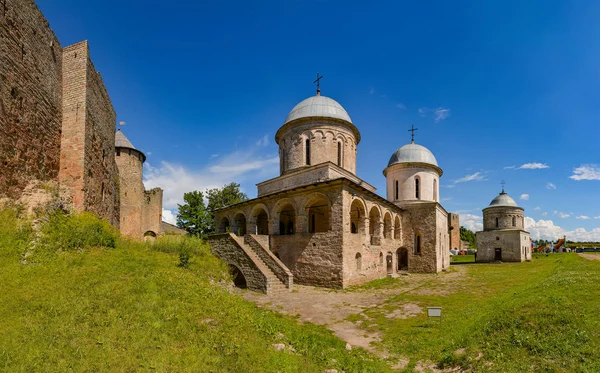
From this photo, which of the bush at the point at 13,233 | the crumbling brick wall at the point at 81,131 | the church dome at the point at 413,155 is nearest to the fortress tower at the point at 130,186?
the crumbling brick wall at the point at 81,131

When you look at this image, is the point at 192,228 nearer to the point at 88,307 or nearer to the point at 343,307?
the point at 343,307

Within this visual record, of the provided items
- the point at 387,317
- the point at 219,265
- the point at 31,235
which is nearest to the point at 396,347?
the point at 387,317

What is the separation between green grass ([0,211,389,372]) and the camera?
170 inches

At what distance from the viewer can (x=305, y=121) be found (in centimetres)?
2102

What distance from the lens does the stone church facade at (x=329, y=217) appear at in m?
14.8

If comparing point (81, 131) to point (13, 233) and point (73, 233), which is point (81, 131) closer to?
point (73, 233)

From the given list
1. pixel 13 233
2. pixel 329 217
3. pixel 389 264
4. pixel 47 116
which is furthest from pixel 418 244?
pixel 47 116

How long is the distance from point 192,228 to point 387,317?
27788 mm

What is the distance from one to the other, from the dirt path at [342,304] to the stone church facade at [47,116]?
7.69m

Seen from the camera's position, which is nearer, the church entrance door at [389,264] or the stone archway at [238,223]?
the church entrance door at [389,264]

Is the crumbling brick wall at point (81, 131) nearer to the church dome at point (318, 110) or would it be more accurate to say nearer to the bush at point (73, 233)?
the bush at point (73, 233)

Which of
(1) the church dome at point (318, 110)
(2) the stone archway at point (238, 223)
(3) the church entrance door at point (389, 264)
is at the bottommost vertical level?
(3) the church entrance door at point (389, 264)

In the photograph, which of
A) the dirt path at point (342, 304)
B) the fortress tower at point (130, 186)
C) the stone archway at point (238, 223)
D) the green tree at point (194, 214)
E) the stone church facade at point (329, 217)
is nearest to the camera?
the dirt path at point (342, 304)

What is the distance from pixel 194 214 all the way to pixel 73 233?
24481 millimetres
